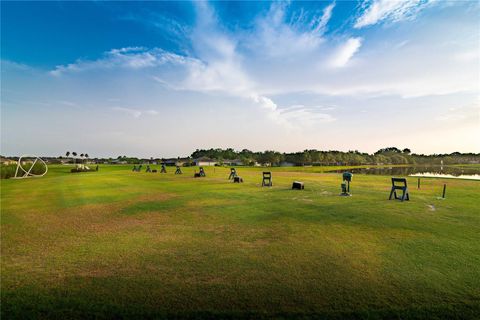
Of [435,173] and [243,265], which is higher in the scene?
[243,265]

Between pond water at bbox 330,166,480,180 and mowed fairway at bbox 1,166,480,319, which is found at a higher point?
mowed fairway at bbox 1,166,480,319

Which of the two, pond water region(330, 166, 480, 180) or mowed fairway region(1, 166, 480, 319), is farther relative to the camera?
pond water region(330, 166, 480, 180)

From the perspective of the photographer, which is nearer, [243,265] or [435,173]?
[243,265]

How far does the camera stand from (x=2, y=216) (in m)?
12.8

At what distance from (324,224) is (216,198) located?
9.33 meters

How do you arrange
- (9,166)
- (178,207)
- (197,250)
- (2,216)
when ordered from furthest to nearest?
(9,166) → (178,207) → (2,216) → (197,250)

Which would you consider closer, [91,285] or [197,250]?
[91,285]

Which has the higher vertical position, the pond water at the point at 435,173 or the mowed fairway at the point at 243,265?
the mowed fairway at the point at 243,265

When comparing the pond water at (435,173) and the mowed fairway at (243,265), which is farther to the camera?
the pond water at (435,173)

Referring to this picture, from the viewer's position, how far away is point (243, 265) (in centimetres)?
655

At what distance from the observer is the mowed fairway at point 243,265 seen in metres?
4.78

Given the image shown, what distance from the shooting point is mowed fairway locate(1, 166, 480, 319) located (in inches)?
188

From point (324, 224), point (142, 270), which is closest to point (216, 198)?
point (324, 224)

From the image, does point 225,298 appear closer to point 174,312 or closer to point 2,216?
point 174,312
